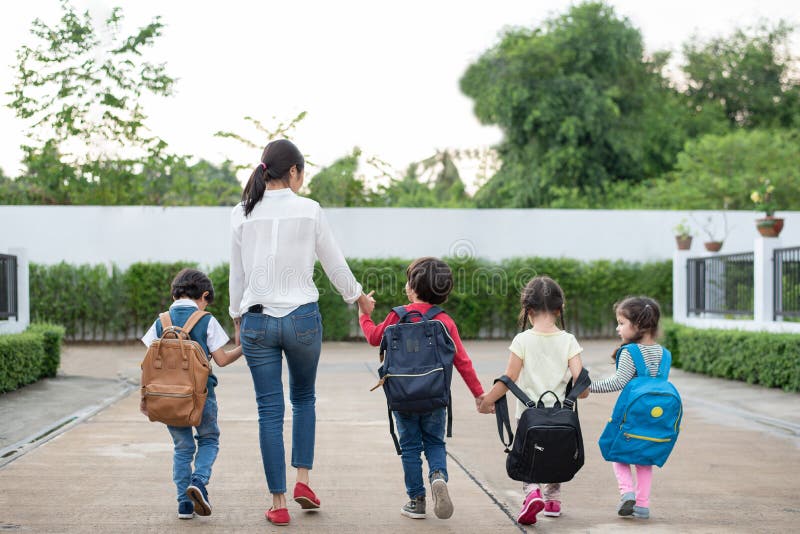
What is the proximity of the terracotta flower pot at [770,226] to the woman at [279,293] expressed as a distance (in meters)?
9.64

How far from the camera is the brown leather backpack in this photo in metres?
4.81

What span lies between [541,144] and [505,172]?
187 centimetres

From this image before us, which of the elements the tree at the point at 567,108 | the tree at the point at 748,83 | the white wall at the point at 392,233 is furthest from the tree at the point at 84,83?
the tree at the point at 748,83

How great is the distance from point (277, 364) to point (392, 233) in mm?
16079

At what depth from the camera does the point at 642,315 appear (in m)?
5.01

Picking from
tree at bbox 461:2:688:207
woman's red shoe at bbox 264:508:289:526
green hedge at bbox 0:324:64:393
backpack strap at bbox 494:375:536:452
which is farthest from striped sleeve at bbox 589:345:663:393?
tree at bbox 461:2:688:207

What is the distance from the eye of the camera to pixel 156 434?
784cm

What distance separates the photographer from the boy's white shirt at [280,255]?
4.66 metres

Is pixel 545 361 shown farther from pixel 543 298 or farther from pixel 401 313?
pixel 401 313

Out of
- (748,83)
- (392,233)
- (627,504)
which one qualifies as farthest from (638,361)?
(748,83)

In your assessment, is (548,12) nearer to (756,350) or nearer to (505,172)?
(505,172)

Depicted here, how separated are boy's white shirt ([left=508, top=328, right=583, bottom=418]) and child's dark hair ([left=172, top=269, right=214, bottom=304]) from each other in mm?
1697

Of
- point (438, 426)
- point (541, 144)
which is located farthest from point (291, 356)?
point (541, 144)

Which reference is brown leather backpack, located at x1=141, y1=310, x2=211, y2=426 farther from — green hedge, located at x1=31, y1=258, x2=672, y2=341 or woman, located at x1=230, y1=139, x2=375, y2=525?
green hedge, located at x1=31, y1=258, x2=672, y2=341
